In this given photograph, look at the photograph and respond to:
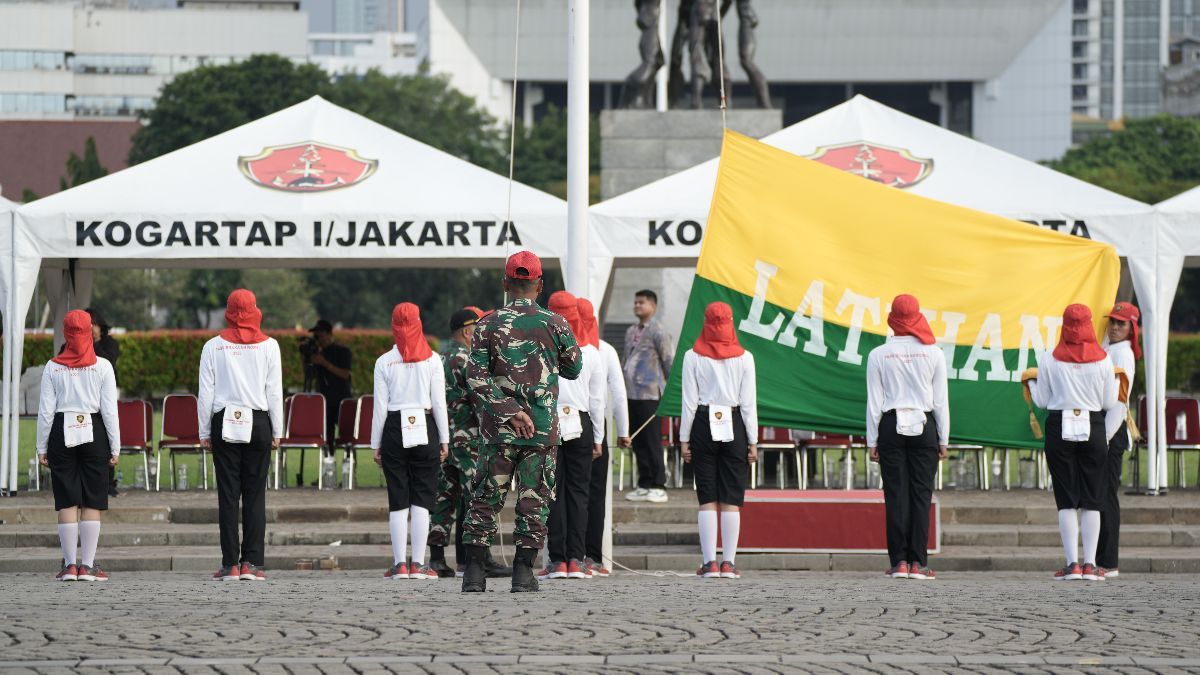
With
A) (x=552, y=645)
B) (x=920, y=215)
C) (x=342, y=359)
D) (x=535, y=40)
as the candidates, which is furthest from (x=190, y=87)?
(x=552, y=645)

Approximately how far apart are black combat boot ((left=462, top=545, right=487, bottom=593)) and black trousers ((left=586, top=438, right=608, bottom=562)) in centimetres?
302

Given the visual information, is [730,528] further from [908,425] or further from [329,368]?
[329,368]

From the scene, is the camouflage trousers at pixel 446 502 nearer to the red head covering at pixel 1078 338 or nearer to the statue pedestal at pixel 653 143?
the red head covering at pixel 1078 338

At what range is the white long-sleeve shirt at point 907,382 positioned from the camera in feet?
40.1

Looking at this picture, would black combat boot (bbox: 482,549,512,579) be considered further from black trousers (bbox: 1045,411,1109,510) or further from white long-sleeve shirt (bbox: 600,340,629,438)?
black trousers (bbox: 1045,411,1109,510)

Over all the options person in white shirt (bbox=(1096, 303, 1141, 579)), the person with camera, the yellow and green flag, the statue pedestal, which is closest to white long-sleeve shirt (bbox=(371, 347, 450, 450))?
the yellow and green flag

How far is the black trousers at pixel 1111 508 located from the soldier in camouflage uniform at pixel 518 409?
15.1 feet

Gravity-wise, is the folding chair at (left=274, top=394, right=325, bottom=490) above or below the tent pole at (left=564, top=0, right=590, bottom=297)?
below

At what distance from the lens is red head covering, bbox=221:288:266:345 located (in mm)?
11922

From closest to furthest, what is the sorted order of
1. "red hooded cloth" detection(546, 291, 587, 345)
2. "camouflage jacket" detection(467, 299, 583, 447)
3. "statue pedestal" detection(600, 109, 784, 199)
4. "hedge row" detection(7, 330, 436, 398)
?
"camouflage jacket" detection(467, 299, 583, 447)
"red hooded cloth" detection(546, 291, 587, 345)
"statue pedestal" detection(600, 109, 784, 199)
"hedge row" detection(7, 330, 436, 398)

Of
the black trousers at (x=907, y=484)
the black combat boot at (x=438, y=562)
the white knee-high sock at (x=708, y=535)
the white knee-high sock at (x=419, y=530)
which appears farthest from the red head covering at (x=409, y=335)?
the black trousers at (x=907, y=484)

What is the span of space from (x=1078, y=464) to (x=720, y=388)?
250 centimetres

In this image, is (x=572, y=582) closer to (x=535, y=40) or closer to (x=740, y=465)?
(x=740, y=465)

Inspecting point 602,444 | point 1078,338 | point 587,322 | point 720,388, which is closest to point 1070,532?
point 1078,338
